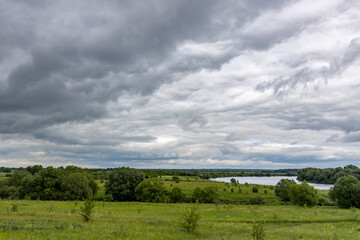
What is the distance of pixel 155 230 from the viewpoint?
65.7 feet

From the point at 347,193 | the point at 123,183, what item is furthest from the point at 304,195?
the point at 123,183

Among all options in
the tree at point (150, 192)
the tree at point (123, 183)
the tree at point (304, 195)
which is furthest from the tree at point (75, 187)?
the tree at point (304, 195)

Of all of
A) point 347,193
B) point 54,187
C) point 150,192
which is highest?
point 54,187

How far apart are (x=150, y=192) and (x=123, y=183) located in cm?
912

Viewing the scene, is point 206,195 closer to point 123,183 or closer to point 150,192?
point 150,192

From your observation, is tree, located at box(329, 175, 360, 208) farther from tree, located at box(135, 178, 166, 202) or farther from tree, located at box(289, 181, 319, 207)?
tree, located at box(135, 178, 166, 202)

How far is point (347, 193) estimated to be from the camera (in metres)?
55.9

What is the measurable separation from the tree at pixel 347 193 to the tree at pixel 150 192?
4038cm

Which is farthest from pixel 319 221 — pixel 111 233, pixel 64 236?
pixel 64 236

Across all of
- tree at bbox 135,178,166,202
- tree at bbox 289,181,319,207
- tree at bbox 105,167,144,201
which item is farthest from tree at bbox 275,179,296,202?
tree at bbox 105,167,144,201

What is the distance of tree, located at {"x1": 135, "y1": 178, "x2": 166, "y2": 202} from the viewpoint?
6506cm

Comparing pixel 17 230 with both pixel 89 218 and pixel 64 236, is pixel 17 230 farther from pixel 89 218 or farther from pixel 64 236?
pixel 89 218

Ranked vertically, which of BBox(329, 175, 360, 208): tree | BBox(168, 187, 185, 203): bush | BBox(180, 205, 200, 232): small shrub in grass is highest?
BBox(180, 205, 200, 232): small shrub in grass

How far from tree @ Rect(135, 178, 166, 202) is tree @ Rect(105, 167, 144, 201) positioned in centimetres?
334
